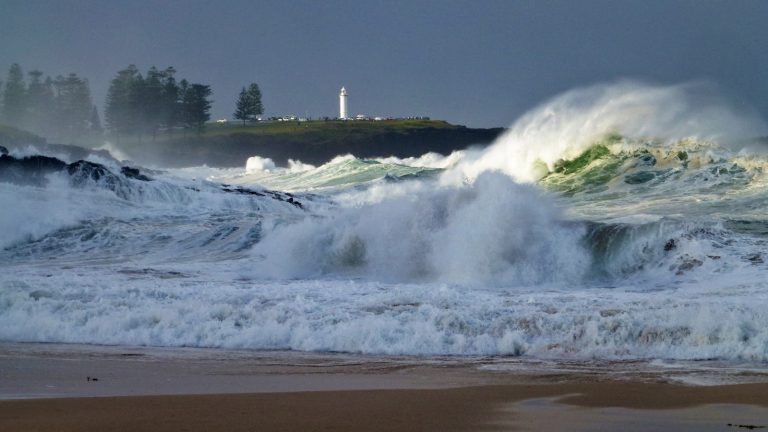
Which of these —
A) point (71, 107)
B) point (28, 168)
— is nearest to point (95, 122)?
point (71, 107)

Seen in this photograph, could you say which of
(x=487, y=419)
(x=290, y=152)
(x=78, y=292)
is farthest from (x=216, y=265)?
(x=290, y=152)

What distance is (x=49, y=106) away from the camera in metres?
93.6

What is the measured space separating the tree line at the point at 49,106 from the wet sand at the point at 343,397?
276 feet

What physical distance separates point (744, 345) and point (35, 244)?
17.3m

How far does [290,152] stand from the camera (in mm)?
87375

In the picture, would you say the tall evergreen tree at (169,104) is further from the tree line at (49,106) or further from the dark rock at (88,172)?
the dark rock at (88,172)

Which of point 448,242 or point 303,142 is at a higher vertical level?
point 303,142

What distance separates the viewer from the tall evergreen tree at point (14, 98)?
8962 cm

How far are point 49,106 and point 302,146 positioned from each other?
2316cm

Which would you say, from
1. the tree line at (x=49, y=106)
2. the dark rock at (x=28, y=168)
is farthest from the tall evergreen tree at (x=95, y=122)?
the dark rock at (x=28, y=168)

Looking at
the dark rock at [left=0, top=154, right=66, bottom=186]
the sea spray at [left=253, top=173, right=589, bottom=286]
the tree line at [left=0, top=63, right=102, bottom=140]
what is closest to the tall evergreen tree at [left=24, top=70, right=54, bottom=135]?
the tree line at [left=0, top=63, right=102, bottom=140]

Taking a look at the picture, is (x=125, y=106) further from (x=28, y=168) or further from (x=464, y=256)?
(x=464, y=256)

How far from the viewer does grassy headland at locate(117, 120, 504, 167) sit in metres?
87.0

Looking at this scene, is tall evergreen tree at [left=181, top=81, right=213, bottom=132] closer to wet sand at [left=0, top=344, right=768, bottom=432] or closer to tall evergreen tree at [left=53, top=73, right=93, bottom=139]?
tall evergreen tree at [left=53, top=73, right=93, bottom=139]
